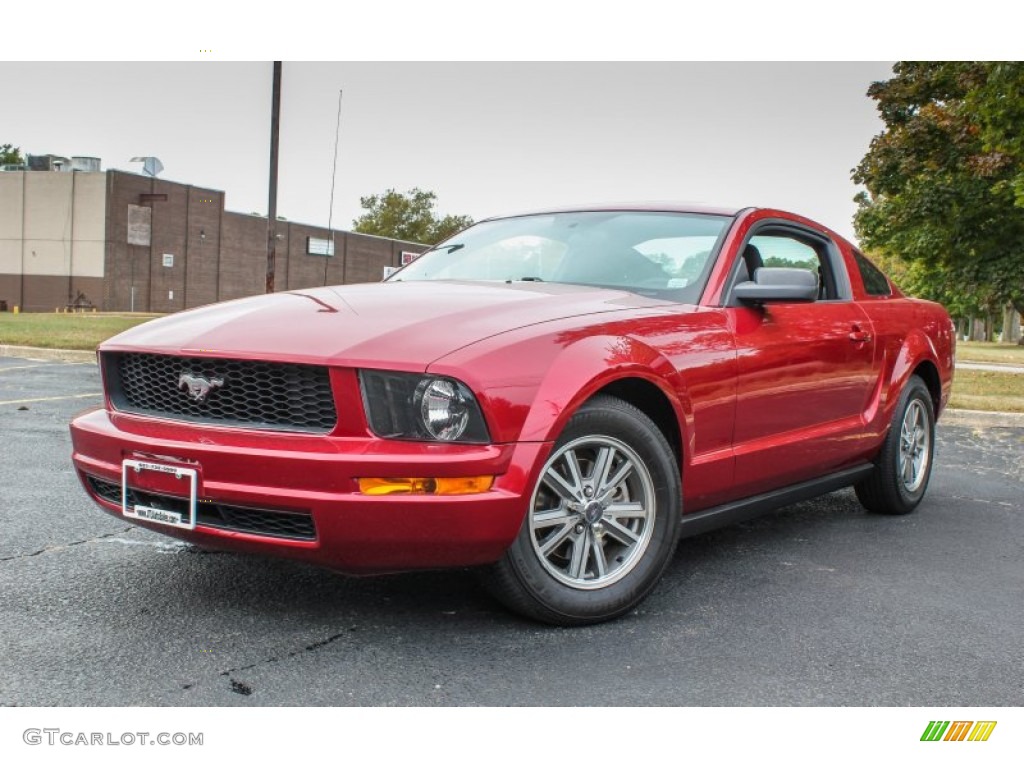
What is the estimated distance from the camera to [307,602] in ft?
12.1

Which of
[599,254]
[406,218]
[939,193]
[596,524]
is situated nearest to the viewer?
[596,524]

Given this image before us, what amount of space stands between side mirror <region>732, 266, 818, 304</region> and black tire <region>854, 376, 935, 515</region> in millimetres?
→ 1562

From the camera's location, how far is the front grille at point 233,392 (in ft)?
10.5

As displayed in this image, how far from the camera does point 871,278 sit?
564cm

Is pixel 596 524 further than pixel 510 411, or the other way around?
pixel 596 524

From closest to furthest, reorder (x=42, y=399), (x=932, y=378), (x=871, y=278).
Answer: (x=871, y=278) < (x=932, y=378) < (x=42, y=399)

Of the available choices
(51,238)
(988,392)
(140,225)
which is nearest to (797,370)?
(988,392)

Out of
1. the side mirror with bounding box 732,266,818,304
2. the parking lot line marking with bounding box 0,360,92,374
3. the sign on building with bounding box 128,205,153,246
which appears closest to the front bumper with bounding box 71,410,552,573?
the side mirror with bounding box 732,266,818,304

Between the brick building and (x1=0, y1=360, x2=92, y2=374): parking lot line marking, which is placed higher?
the brick building

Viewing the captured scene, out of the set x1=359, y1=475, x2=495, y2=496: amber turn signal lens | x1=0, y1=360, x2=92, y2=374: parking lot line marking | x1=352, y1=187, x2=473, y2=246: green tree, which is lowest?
x1=0, y1=360, x2=92, y2=374: parking lot line marking

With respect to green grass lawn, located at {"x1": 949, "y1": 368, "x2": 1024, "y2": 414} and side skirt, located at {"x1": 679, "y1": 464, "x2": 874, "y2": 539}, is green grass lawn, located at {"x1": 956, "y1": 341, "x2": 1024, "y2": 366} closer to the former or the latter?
green grass lawn, located at {"x1": 949, "y1": 368, "x2": 1024, "y2": 414}

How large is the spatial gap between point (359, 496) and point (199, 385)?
70cm

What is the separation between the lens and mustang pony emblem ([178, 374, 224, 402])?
3346mm
